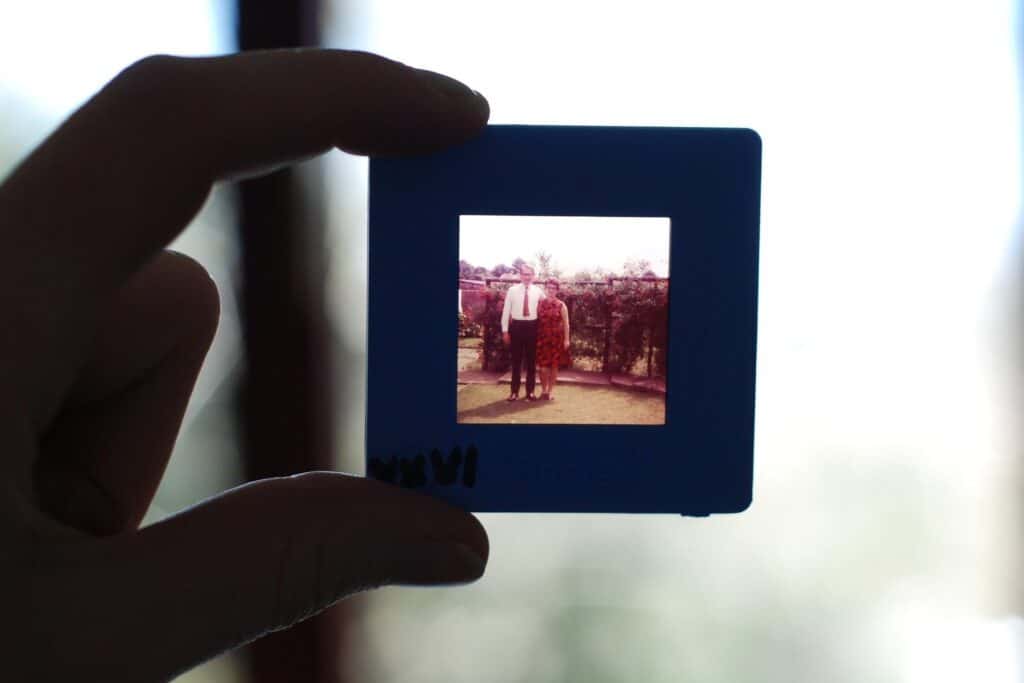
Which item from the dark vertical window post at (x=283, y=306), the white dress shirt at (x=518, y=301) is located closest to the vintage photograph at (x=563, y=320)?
the white dress shirt at (x=518, y=301)

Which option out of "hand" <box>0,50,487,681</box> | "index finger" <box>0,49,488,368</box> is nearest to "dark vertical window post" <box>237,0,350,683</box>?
"hand" <box>0,50,487,681</box>

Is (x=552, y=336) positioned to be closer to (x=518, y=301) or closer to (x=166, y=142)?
(x=518, y=301)

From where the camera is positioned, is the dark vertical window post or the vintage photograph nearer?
the vintage photograph

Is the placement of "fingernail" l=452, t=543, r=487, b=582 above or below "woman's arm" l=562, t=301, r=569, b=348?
below

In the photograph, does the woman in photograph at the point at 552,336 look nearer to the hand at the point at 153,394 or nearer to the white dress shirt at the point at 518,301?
the white dress shirt at the point at 518,301

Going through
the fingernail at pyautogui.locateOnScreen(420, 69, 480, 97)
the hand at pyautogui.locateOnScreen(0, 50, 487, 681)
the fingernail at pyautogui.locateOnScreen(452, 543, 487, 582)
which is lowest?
the fingernail at pyautogui.locateOnScreen(452, 543, 487, 582)

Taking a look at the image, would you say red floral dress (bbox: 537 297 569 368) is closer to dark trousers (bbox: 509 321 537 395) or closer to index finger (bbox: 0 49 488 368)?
dark trousers (bbox: 509 321 537 395)

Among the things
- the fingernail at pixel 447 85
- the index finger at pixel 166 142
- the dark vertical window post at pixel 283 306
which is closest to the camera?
the index finger at pixel 166 142

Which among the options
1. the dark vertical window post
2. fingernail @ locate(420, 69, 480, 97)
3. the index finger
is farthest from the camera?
the dark vertical window post
